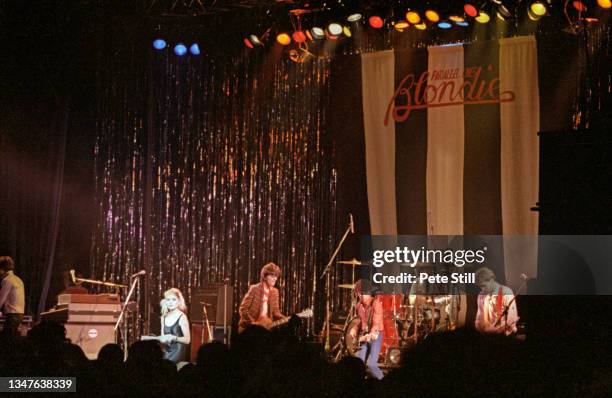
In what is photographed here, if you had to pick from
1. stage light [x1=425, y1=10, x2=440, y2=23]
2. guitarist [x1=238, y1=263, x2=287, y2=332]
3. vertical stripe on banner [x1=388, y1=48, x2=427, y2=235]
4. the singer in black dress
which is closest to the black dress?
the singer in black dress

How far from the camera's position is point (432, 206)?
1005 cm

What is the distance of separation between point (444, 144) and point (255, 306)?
3.03m

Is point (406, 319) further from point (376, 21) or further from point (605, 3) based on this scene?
point (605, 3)

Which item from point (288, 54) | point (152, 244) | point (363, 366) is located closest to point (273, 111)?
point (288, 54)

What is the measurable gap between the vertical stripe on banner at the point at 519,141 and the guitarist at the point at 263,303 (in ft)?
8.93

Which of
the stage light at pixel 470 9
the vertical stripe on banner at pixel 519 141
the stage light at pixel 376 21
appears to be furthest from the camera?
the stage light at pixel 376 21

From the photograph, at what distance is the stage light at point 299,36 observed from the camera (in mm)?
9984

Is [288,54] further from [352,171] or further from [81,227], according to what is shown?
[81,227]

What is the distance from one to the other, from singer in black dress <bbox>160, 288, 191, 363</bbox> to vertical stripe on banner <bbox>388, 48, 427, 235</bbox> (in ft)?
9.70

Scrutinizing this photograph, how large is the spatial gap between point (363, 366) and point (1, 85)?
331 inches

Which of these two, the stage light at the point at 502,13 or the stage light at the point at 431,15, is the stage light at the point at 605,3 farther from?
the stage light at the point at 431,15

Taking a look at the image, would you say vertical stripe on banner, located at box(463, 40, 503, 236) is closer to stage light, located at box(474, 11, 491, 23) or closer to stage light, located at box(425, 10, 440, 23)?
stage light, located at box(474, 11, 491, 23)

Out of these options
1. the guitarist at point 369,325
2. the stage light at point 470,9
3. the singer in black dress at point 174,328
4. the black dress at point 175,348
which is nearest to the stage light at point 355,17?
the stage light at point 470,9

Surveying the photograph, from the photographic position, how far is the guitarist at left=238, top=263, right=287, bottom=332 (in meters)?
9.40
